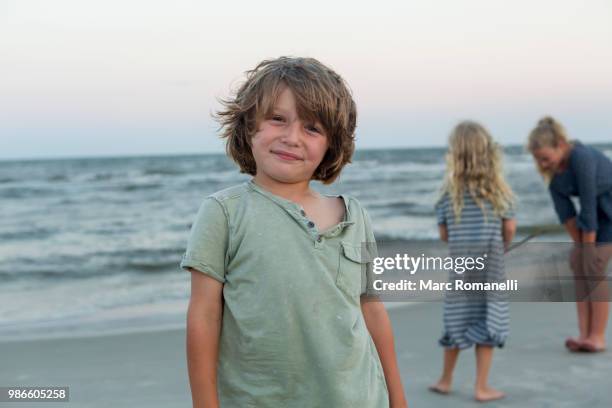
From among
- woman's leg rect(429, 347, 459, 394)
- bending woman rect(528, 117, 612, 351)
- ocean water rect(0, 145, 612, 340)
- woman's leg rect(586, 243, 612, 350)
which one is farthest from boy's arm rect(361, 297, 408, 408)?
ocean water rect(0, 145, 612, 340)

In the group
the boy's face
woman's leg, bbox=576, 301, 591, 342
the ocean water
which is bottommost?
the ocean water

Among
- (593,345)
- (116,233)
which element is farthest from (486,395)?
(116,233)

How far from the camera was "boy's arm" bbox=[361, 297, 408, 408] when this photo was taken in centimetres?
210

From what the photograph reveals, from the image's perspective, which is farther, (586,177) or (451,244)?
(586,177)

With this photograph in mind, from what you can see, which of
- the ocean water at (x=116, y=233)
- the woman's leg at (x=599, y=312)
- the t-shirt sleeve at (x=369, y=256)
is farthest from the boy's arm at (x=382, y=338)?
the ocean water at (x=116, y=233)

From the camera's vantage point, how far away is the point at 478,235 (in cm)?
477

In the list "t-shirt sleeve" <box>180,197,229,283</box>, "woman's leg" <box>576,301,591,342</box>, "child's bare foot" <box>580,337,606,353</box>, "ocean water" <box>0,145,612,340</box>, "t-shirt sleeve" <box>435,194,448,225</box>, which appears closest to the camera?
"t-shirt sleeve" <box>180,197,229,283</box>

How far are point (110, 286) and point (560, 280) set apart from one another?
5817 mm

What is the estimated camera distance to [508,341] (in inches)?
242

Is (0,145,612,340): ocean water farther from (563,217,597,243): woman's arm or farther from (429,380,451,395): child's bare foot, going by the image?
(563,217,597,243): woman's arm

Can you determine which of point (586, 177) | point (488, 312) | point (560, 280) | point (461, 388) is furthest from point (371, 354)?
point (560, 280)

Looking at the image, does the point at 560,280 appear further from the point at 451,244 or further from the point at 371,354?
the point at 371,354

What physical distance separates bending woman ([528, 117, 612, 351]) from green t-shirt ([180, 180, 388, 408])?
3.91m

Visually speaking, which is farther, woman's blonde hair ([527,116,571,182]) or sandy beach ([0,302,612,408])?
woman's blonde hair ([527,116,571,182])
